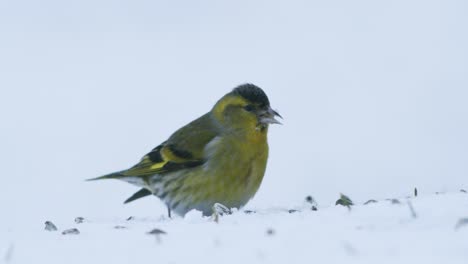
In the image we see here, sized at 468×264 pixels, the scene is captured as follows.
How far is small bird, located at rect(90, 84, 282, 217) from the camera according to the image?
36.8 ft

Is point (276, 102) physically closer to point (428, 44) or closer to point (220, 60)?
point (220, 60)

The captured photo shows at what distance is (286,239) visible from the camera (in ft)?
24.3

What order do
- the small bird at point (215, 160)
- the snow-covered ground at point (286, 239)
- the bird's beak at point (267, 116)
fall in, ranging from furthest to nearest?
the bird's beak at point (267, 116) → the small bird at point (215, 160) → the snow-covered ground at point (286, 239)

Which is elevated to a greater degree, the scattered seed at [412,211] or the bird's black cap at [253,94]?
the bird's black cap at [253,94]

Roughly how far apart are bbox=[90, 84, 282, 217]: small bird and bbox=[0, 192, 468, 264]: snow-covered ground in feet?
7.32

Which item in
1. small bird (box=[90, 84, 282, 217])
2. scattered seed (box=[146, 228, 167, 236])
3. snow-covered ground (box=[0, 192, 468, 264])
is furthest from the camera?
small bird (box=[90, 84, 282, 217])

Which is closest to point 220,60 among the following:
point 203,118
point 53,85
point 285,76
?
point 285,76

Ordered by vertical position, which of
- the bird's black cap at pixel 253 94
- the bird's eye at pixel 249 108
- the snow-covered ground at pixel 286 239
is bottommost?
the snow-covered ground at pixel 286 239

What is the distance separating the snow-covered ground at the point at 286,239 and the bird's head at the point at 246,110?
276cm

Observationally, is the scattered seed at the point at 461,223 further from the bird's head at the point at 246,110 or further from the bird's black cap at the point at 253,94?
the bird's black cap at the point at 253,94

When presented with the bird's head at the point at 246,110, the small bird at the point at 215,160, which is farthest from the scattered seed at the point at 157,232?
the bird's head at the point at 246,110

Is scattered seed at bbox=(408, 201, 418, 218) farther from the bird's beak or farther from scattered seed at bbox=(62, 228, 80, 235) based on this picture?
the bird's beak

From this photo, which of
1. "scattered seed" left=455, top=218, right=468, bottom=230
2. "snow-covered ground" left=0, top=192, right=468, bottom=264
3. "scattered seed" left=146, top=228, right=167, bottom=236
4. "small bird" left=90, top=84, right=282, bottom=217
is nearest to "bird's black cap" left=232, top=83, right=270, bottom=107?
"small bird" left=90, top=84, right=282, bottom=217

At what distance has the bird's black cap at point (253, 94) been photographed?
11828 mm
